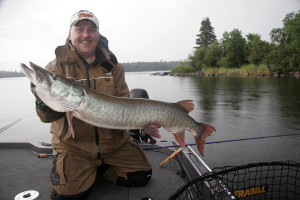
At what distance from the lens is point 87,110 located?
2.04 m

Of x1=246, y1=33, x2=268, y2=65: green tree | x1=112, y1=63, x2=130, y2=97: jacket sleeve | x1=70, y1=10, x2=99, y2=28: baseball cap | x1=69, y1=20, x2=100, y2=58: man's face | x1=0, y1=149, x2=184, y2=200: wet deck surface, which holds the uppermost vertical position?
x1=246, y1=33, x2=268, y2=65: green tree

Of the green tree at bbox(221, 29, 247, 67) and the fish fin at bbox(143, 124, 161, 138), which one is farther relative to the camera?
the green tree at bbox(221, 29, 247, 67)

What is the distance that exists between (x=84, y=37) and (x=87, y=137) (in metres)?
1.15

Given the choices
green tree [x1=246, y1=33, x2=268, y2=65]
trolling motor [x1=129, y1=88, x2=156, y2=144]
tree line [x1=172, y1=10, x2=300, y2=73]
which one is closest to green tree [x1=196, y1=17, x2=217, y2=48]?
tree line [x1=172, y1=10, x2=300, y2=73]

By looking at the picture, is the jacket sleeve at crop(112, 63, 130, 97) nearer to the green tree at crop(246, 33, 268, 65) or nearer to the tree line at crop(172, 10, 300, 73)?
the tree line at crop(172, 10, 300, 73)

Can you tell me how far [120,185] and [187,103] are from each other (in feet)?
4.19

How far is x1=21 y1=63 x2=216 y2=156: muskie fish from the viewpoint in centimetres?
191

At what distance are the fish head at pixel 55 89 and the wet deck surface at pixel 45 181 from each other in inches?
46.6

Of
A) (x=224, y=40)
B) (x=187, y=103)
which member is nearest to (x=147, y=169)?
(x=187, y=103)

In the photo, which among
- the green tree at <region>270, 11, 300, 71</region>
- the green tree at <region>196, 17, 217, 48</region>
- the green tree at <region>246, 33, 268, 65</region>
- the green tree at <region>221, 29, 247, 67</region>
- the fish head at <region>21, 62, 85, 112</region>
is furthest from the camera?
the green tree at <region>196, 17, 217, 48</region>

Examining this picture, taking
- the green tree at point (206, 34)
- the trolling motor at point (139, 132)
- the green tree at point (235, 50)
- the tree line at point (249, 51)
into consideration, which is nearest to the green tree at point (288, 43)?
the tree line at point (249, 51)

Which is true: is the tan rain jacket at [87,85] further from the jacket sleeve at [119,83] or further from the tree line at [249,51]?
the tree line at [249,51]

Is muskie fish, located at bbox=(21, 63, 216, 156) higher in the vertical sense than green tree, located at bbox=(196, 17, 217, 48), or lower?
lower

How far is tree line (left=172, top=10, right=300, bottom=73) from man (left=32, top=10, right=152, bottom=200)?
3430 centimetres
